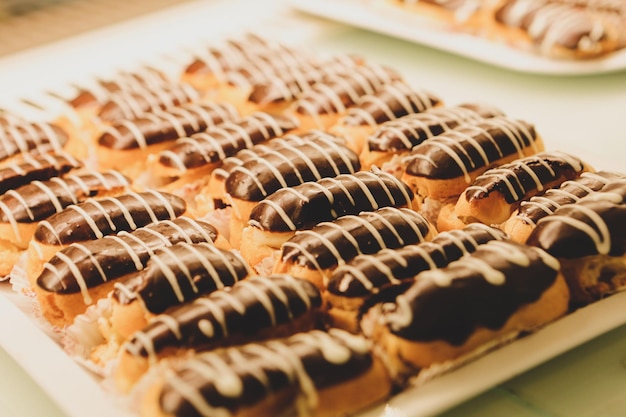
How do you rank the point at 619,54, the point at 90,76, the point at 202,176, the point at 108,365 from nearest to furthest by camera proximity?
the point at 108,365
the point at 202,176
the point at 619,54
the point at 90,76

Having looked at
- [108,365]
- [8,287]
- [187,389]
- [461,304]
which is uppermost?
[461,304]

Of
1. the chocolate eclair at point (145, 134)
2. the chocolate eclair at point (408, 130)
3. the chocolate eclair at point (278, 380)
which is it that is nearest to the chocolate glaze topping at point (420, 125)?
the chocolate eclair at point (408, 130)

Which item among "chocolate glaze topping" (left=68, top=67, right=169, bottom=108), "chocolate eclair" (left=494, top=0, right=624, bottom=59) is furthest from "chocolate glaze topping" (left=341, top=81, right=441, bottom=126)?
"chocolate glaze topping" (left=68, top=67, right=169, bottom=108)

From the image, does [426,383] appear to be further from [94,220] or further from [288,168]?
[94,220]

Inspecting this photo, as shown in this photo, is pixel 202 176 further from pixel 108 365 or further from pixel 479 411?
pixel 479 411

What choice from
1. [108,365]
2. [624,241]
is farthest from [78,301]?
[624,241]

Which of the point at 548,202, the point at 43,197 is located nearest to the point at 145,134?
the point at 43,197

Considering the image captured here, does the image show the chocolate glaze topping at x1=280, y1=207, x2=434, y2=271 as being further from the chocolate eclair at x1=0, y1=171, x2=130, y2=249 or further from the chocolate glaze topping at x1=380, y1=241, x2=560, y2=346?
the chocolate eclair at x1=0, y1=171, x2=130, y2=249

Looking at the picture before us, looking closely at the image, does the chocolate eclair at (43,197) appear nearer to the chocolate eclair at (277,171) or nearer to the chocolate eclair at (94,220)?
the chocolate eclair at (94,220)
